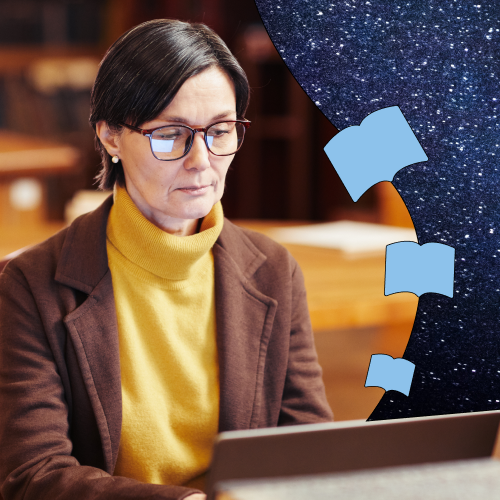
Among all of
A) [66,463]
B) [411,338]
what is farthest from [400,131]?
[66,463]

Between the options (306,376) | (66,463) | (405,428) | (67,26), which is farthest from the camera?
(67,26)

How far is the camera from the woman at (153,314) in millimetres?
953

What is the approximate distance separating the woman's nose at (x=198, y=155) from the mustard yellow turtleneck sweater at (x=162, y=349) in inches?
5.4

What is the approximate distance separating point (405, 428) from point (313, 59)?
19.4 inches

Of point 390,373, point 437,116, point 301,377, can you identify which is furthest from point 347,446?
point 437,116

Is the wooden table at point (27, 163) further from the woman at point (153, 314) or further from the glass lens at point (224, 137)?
the glass lens at point (224, 137)

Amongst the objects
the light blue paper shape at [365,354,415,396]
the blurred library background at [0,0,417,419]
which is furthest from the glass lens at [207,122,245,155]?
the blurred library background at [0,0,417,419]

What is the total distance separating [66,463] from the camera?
3.20 ft

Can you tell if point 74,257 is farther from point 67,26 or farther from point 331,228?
point 67,26

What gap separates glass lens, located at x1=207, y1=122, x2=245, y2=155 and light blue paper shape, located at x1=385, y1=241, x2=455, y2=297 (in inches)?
10.0

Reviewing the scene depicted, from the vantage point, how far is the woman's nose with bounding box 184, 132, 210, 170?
0.95 metres

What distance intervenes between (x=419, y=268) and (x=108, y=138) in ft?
1.55

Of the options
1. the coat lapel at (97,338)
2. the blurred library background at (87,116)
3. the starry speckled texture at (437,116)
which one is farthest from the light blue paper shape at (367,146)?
the blurred library background at (87,116)

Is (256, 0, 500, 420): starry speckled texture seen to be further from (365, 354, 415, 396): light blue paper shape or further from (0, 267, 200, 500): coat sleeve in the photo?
(0, 267, 200, 500): coat sleeve
